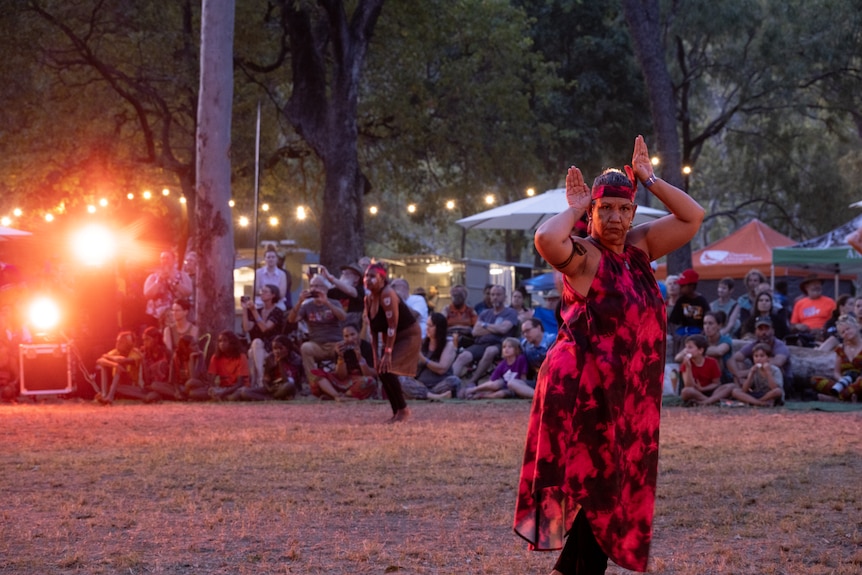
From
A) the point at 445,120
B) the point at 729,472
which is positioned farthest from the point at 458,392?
the point at 445,120

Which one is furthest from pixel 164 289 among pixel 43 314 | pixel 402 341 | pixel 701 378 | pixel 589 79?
pixel 589 79

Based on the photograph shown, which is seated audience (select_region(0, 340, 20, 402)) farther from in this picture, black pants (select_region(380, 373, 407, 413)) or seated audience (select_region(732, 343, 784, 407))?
seated audience (select_region(732, 343, 784, 407))

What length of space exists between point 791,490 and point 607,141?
2888 centimetres

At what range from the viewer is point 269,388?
1719 centimetres

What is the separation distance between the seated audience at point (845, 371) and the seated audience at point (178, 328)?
29.0 ft

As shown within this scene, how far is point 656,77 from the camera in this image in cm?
2402

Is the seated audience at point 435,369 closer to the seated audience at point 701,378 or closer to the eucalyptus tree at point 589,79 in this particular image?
the seated audience at point 701,378

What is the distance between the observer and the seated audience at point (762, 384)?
1520cm

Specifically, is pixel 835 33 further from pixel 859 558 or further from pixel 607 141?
pixel 859 558

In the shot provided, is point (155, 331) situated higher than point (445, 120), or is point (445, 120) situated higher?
point (445, 120)

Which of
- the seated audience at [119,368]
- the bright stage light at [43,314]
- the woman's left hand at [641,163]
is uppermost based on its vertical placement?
the woman's left hand at [641,163]

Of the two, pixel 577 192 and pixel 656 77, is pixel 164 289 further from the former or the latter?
pixel 577 192

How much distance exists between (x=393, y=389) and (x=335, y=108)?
34.3 feet

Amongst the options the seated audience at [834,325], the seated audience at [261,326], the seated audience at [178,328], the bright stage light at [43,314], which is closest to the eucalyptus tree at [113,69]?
the bright stage light at [43,314]
